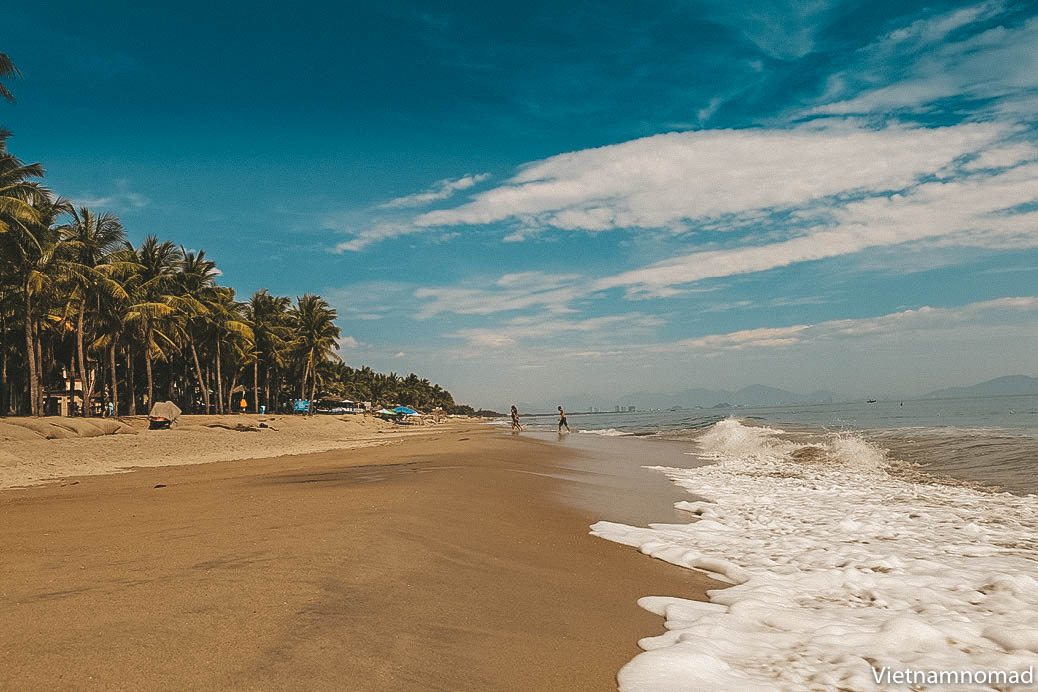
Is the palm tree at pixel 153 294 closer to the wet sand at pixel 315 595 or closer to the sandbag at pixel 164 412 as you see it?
the sandbag at pixel 164 412

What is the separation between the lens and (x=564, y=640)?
12.2 ft

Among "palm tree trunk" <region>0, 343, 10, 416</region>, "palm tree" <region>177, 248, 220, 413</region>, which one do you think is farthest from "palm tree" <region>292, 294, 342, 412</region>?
"palm tree trunk" <region>0, 343, 10, 416</region>

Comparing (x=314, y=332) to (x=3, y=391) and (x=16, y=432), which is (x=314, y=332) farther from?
(x=16, y=432)

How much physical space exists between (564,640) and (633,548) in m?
3.07

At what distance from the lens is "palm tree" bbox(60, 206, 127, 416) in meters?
30.2

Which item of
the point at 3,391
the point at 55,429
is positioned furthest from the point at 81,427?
the point at 3,391

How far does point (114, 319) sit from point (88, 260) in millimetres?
3589

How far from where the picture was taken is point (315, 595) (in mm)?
3676

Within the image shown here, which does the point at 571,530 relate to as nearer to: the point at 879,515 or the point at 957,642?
the point at 957,642

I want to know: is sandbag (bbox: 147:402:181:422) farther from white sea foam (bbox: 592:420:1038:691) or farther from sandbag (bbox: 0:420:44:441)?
white sea foam (bbox: 592:420:1038:691)

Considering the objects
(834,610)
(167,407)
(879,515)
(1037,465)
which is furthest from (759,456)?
(167,407)

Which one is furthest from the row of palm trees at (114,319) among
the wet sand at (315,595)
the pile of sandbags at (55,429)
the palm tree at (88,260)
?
the wet sand at (315,595)

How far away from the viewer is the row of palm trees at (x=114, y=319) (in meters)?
27.9

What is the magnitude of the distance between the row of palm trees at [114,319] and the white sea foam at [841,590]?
97.3 ft
